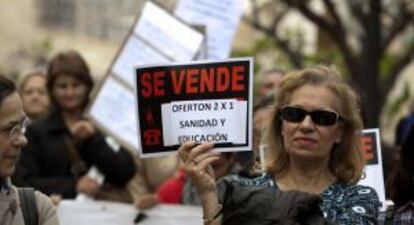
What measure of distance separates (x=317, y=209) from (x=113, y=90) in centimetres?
329

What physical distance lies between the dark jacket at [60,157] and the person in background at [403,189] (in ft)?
7.77

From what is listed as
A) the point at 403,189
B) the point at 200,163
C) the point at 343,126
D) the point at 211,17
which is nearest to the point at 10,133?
the point at 200,163

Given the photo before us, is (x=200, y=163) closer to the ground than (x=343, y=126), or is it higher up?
closer to the ground

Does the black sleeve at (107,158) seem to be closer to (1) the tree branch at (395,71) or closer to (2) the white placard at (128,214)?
(2) the white placard at (128,214)

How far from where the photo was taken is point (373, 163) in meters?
5.64

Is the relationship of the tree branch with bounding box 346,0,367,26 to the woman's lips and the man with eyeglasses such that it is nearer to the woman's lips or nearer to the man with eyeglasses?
the woman's lips

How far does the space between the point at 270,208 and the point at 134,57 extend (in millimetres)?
3270

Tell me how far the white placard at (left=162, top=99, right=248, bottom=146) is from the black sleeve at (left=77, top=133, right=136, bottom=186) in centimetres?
234

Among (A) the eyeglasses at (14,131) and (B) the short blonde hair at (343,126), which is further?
(B) the short blonde hair at (343,126)

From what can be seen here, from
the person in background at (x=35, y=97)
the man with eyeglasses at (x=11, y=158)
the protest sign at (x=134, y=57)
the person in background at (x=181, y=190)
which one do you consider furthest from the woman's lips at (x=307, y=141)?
the person in background at (x=35, y=97)

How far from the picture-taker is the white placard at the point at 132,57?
7406 mm

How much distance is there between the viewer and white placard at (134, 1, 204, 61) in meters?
7.32

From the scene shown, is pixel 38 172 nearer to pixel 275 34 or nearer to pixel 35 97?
pixel 35 97

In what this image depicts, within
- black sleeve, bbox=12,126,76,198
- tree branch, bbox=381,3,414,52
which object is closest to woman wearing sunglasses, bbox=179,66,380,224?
black sleeve, bbox=12,126,76,198
